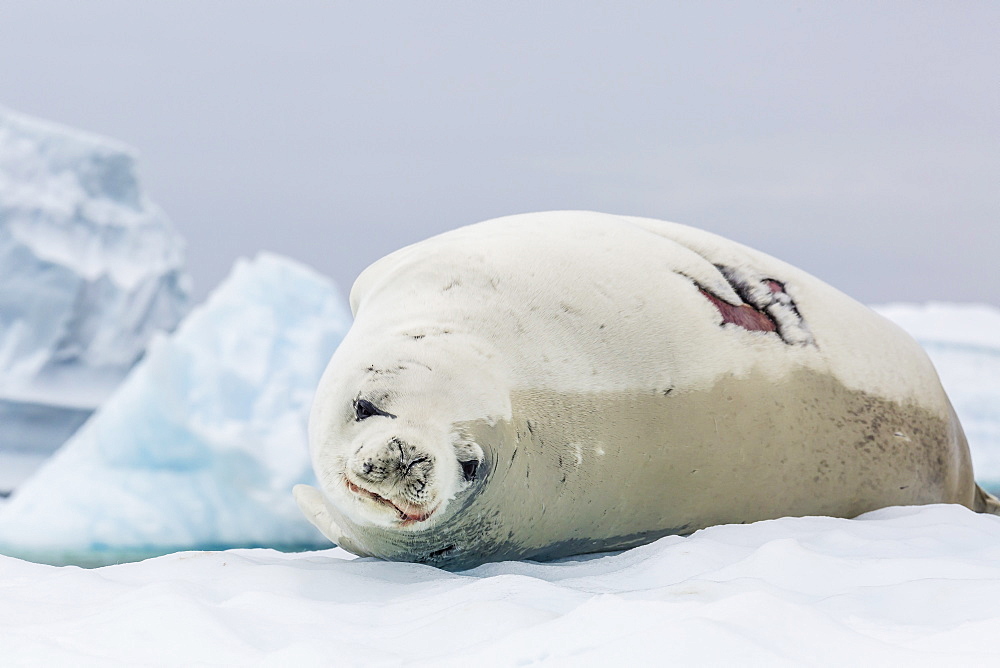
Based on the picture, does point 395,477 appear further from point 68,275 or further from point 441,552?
point 68,275

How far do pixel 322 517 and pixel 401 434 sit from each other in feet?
2.30

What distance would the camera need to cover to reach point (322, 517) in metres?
2.26

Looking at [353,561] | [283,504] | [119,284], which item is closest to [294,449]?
[283,504]

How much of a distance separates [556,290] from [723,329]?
435 mm

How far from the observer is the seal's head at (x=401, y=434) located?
1.67m

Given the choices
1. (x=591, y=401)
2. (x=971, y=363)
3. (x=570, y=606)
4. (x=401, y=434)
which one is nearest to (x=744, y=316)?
(x=591, y=401)

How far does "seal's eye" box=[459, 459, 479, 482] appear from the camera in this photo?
1.73m

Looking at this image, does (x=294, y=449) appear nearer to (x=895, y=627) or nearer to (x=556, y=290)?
(x=556, y=290)

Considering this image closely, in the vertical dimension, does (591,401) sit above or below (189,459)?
above

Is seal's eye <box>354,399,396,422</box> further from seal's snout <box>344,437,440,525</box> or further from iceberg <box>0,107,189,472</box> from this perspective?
iceberg <box>0,107,189,472</box>

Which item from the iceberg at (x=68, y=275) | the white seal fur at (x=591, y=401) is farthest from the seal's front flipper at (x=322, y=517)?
the iceberg at (x=68, y=275)

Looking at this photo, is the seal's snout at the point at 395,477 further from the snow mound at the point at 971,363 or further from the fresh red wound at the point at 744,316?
the snow mound at the point at 971,363

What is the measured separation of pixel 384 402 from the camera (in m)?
1.74

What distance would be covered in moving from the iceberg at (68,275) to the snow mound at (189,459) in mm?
3232
